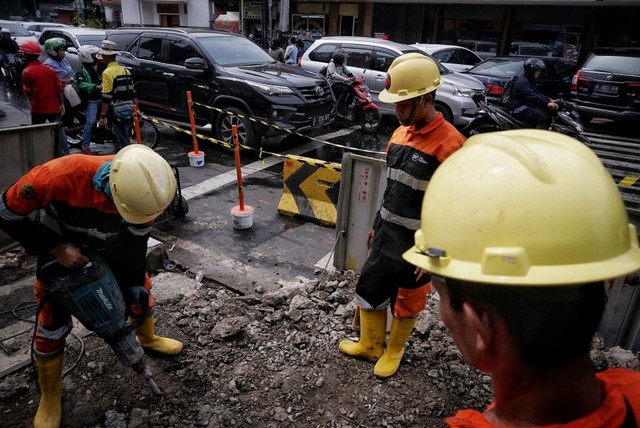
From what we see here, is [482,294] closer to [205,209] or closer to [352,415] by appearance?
[352,415]

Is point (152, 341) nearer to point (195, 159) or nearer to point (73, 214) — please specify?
point (73, 214)

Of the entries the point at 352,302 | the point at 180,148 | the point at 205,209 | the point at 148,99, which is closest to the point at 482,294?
the point at 352,302

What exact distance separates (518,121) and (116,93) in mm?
6848

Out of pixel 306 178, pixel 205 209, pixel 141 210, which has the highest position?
pixel 141 210

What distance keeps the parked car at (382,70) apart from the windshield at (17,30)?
13371 millimetres

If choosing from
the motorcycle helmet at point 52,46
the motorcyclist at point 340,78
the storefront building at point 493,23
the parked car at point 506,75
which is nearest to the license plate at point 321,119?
the motorcyclist at point 340,78

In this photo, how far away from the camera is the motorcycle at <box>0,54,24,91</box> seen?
14570mm

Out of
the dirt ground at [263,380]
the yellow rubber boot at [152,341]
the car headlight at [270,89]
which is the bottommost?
the dirt ground at [263,380]

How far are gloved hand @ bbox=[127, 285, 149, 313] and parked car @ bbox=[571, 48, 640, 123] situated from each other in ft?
34.5

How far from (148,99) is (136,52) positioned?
1.03 metres

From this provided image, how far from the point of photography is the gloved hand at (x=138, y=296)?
2.80 meters

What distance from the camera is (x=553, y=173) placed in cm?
94

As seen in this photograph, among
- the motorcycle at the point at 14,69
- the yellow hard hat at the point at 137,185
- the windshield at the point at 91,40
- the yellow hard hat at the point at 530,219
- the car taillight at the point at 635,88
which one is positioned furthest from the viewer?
the motorcycle at the point at 14,69

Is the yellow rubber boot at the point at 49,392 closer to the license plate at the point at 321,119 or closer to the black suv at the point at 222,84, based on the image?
the black suv at the point at 222,84
